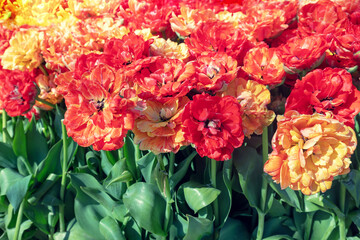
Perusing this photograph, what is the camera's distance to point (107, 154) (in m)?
0.96

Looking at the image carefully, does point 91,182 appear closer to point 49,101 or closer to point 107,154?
point 107,154

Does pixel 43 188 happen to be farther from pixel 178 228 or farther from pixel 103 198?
pixel 178 228

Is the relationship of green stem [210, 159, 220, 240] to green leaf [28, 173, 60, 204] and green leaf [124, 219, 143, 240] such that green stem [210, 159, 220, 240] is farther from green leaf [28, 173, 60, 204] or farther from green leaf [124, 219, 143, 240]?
green leaf [28, 173, 60, 204]

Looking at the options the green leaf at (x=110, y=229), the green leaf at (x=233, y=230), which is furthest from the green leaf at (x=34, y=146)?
the green leaf at (x=233, y=230)

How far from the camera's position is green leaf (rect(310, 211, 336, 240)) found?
34.2 inches

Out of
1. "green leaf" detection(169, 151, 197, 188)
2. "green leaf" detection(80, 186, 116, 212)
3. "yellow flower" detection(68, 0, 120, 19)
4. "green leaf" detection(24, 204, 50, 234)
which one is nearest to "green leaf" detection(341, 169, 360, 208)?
"green leaf" detection(169, 151, 197, 188)

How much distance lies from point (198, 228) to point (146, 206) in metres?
0.12

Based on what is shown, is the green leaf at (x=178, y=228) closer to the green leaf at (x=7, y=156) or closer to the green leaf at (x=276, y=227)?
the green leaf at (x=276, y=227)

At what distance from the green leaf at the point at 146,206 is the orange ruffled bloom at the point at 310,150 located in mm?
292

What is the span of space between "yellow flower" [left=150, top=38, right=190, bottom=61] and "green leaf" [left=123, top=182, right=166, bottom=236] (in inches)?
11.4

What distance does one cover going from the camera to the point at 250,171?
83cm

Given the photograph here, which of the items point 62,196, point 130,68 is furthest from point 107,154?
point 130,68

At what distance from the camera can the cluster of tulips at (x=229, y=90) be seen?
0.64m

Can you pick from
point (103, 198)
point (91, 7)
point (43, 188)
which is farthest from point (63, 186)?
point (91, 7)
